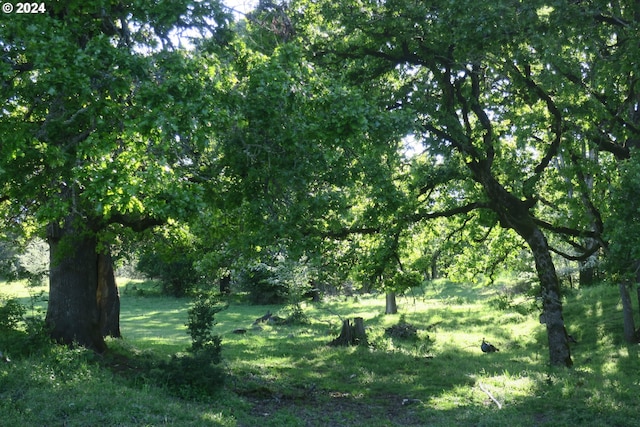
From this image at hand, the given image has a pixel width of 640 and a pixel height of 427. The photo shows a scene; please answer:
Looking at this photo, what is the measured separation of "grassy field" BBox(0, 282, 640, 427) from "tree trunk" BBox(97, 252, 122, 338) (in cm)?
120

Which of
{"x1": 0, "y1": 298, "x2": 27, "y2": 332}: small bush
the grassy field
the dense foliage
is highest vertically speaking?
the dense foliage

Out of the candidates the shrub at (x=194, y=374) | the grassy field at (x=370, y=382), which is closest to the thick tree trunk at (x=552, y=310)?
the grassy field at (x=370, y=382)

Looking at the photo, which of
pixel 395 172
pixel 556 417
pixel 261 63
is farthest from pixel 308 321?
pixel 261 63

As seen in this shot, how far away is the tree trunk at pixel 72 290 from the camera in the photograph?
14.5 meters

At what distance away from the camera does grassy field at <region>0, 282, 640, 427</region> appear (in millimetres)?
10117

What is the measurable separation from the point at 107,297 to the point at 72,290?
3625 millimetres

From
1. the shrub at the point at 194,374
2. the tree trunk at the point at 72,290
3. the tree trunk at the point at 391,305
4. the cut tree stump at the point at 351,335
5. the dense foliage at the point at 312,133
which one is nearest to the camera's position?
the dense foliage at the point at 312,133

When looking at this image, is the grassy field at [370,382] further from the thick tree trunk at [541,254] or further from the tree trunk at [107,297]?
the tree trunk at [107,297]

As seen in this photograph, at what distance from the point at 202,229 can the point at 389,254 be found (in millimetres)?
5719

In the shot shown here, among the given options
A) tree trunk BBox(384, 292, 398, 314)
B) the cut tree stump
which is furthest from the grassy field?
tree trunk BBox(384, 292, 398, 314)

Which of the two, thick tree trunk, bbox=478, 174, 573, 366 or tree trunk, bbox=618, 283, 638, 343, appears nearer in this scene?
thick tree trunk, bbox=478, 174, 573, 366

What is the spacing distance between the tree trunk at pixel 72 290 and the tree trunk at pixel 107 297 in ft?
4.11

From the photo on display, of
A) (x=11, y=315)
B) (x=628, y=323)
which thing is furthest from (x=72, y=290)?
(x=628, y=323)

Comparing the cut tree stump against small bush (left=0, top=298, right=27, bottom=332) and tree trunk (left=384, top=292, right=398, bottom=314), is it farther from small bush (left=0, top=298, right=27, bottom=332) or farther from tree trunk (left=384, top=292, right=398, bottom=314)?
tree trunk (left=384, top=292, right=398, bottom=314)
